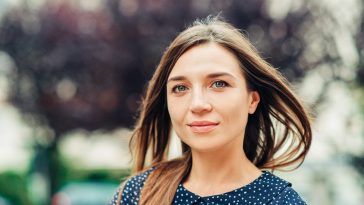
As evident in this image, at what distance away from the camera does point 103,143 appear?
48.9 feet

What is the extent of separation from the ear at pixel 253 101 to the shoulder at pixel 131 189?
0.59m

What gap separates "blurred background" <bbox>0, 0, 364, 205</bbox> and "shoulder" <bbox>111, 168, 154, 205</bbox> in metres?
7.90

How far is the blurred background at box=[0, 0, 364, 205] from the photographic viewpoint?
1134cm

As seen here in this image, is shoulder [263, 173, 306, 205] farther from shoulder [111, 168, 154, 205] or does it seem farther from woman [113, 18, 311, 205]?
shoulder [111, 168, 154, 205]

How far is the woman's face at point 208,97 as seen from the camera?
106 inches

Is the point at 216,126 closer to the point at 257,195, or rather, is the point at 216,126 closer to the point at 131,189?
the point at 257,195

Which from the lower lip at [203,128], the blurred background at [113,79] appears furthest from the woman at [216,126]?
the blurred background at [113,79]

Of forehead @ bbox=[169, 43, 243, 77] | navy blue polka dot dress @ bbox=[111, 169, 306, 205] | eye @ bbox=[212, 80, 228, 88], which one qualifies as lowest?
navy blue polka dot dress @ bbox=[111, 169, 306, 205]

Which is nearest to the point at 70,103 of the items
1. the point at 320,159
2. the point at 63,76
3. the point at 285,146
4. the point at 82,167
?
the point at 63,76

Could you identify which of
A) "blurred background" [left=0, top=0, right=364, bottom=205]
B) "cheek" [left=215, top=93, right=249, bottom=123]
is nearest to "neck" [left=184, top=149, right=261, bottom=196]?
"cheek" [left=215, top=93, right=249, bottom=123]

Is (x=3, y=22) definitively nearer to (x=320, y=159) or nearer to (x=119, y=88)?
(x=119, y=88)

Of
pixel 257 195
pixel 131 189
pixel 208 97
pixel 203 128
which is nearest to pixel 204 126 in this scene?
pixel 203 128

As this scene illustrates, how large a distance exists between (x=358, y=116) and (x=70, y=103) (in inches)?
234

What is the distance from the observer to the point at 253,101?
298 cm
